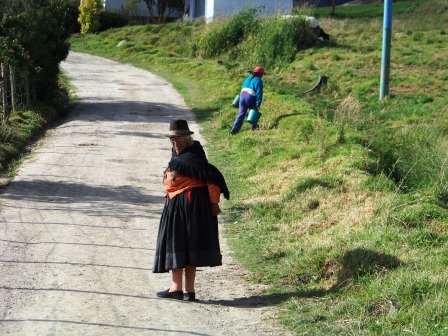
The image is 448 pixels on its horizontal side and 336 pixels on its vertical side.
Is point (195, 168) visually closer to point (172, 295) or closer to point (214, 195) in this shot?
point (214, 195)

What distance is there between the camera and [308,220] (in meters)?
11.4

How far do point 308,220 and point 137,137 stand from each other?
28.3 feet

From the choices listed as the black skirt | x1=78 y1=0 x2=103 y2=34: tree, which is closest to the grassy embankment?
the black skirt

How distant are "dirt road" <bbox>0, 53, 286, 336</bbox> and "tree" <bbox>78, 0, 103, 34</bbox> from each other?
26579 millimetres

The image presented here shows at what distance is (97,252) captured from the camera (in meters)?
10.4

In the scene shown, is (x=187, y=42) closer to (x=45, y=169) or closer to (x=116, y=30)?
(x=116, y=30)

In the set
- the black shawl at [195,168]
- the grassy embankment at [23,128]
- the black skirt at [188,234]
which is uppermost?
the black shawl at [195,168]

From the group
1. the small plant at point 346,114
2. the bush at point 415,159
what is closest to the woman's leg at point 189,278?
the bush at point 415,159

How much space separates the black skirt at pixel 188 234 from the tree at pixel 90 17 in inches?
1503

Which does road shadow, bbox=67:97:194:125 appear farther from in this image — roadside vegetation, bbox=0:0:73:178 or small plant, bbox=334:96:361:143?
small plant, bbox=334:96:361:143

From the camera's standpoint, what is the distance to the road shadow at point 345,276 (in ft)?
28.5

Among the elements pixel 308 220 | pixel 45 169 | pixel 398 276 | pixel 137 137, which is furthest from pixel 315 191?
pixel 137 137

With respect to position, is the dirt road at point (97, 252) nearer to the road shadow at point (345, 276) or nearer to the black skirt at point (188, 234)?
the road shadow at point (345, 276)

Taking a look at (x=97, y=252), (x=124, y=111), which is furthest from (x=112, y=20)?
(x=97, y=252)
